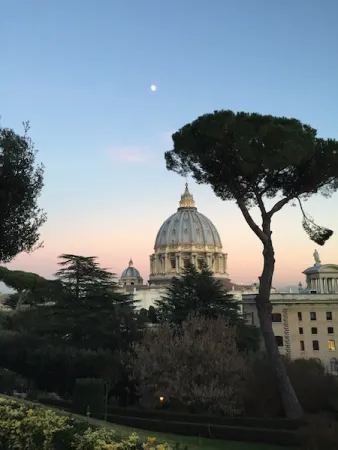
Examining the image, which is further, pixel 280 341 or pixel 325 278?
pixel 325 278

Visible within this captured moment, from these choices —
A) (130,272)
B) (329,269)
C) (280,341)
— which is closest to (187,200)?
(130,272)

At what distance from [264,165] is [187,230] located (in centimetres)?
7878

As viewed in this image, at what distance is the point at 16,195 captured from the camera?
48.6ft

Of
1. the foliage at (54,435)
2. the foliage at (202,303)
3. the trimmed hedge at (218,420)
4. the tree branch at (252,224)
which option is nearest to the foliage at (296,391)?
the trimmed hedge at (218,420)

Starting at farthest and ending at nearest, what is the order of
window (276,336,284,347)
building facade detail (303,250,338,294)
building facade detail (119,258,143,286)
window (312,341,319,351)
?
building facade detail (119,258,143,286), building facade detail (303,250,338,294), window (276,336,284,347), window (312,341,319,351)

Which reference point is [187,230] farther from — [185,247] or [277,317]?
[277,317]

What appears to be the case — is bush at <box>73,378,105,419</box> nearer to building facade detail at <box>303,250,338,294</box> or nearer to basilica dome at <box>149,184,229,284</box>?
building facade detail at <box>303,250,338,294</box>

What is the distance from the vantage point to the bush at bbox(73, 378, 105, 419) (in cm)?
1767

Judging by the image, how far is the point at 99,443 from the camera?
6.15 metres

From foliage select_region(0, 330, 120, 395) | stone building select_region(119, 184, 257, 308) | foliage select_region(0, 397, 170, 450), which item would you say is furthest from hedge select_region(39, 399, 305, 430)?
stone building select_region(119, 184, 257, 308)

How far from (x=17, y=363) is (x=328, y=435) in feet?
64.6

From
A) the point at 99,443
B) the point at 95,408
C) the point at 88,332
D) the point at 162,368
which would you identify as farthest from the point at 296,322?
the point at 99,443

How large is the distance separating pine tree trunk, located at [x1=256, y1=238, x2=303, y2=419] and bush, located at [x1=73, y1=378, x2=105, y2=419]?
24.4ft

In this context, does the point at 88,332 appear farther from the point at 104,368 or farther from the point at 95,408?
the point at 95,408
